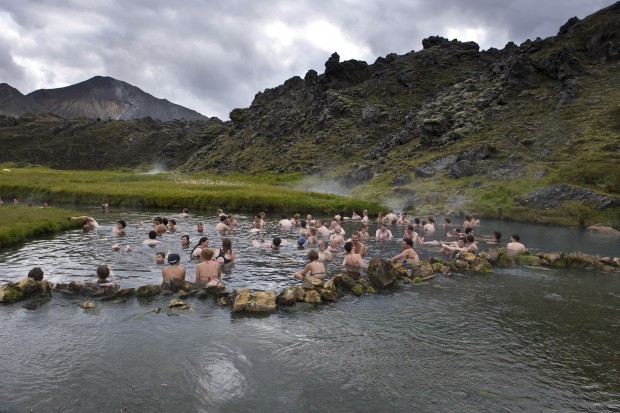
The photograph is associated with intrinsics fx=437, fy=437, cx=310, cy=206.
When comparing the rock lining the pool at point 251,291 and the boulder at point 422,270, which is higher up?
the boulder at point 422,270

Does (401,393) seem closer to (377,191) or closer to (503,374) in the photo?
(503,374)

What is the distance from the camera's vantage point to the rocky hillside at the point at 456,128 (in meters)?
66.2

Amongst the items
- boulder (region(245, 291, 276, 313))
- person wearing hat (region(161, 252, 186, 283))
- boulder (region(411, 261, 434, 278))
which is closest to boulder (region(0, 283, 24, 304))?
person wearing hat (region(161, 252, 186, 283))

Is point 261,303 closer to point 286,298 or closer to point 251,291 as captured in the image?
point 286,298

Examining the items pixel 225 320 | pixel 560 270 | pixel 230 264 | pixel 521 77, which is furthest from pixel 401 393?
pixel 521 77

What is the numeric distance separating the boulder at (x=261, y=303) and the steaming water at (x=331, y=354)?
20.9 inches

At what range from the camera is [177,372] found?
41.3ft

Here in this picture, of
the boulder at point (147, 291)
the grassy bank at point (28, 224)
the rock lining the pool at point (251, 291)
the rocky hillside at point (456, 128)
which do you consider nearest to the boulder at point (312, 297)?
the rock lining the pool at point (251, 291)

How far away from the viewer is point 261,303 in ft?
58.0

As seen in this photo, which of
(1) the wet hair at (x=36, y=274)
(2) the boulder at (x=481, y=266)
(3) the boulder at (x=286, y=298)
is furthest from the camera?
(2) the boulder at (x=481, y=266)

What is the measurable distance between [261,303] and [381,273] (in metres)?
6.87

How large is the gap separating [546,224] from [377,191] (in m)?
31.7

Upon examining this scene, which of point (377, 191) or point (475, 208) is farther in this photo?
point (377, 191)

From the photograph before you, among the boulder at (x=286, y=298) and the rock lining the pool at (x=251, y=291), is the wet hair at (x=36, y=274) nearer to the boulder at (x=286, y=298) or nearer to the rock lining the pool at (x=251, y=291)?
the rock lining the pool at (x=251, y=291)
